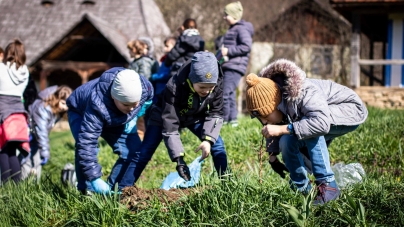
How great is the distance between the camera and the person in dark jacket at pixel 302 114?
13.2 ft

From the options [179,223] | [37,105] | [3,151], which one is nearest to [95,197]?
[179,223]

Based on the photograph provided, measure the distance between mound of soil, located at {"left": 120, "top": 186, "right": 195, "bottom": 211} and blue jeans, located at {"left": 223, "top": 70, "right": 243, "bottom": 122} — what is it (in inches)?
146

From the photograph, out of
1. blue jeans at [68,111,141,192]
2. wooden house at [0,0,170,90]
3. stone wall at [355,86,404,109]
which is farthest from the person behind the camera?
wooden house at [0,0,170,90]

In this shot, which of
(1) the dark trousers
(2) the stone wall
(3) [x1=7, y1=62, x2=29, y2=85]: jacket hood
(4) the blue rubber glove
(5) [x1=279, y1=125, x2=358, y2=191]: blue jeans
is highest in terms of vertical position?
(3) [x1=7, y1=62, x2=29, y2=85]: jacket hood

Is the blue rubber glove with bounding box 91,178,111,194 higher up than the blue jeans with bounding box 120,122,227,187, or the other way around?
the blue jeans with bounding box 120,122,227,187

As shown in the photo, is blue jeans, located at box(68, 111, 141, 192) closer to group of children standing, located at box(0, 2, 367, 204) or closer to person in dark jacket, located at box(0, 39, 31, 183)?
group of children standing, located at box(0, 2, 367, 204)

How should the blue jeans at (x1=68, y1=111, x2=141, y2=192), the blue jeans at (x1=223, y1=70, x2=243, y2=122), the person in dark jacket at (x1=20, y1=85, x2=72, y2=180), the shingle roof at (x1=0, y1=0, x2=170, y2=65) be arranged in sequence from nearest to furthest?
the blue jeans at (x1=68, y1=111, x2=141, y2=192) < the person in dark jacket at (x1=20, y1=85, x2=72, y2=180) < the blue jeans at (x1=223, y1=70, x2=243, y2=122) < the shingle roof at (x1=0, y1=0, x2=170, y2=65)

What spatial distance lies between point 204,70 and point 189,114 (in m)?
0.57

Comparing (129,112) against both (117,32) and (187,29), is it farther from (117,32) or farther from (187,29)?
(117,32)

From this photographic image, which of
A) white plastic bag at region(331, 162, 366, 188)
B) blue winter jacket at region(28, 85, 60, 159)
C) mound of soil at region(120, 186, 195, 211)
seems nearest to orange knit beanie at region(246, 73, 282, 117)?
mound of soil at region(120, 186, 195, 211)

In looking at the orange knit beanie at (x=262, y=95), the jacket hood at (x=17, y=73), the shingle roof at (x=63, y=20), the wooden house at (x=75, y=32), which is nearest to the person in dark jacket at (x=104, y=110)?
the orange knit beanie at (x=262, y=95)

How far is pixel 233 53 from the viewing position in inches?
315

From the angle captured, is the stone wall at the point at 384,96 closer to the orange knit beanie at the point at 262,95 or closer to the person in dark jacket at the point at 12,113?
the person in dark jacket at the point at 12,113

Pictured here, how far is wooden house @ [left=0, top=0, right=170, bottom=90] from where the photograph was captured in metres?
19.7
